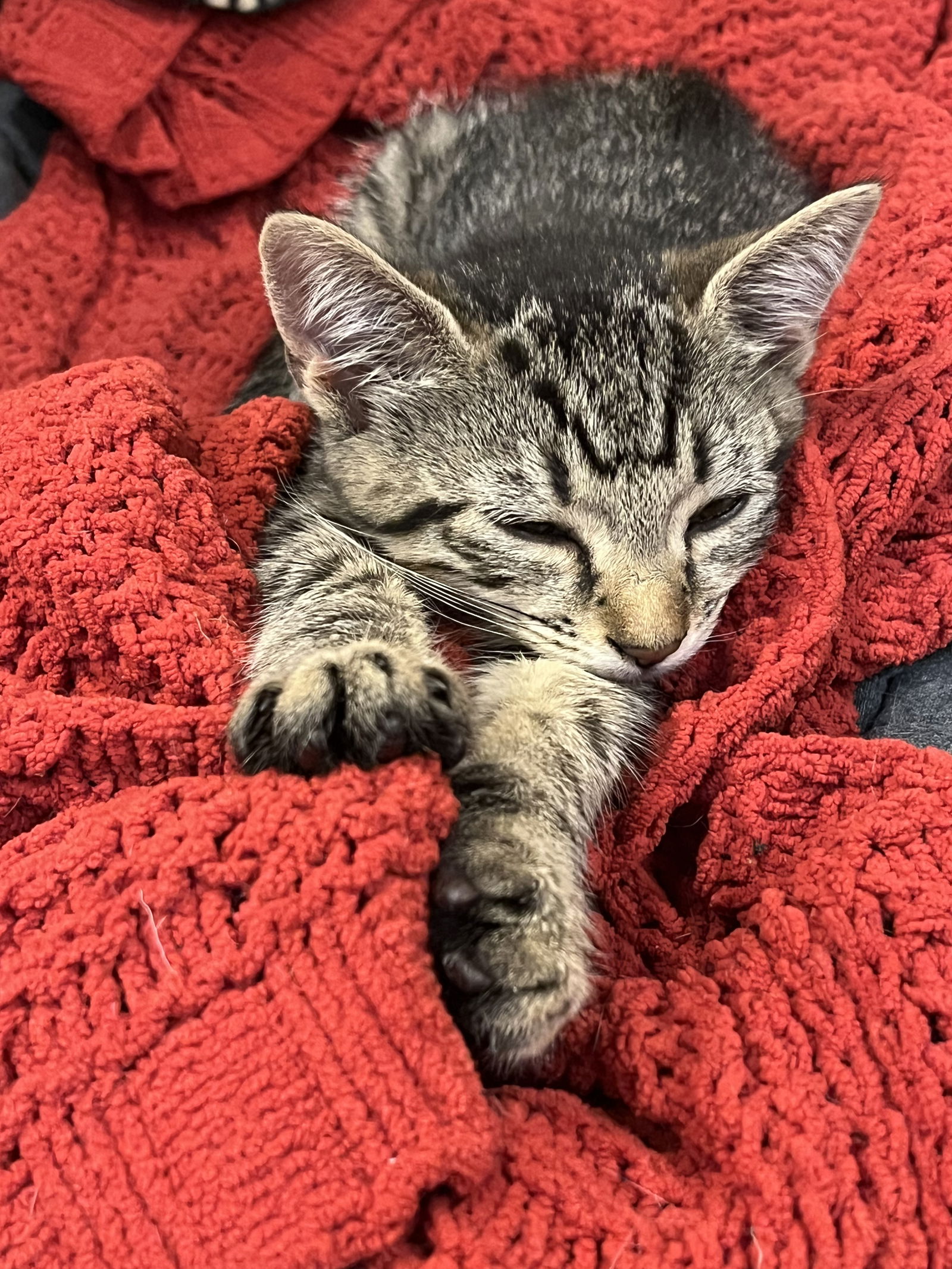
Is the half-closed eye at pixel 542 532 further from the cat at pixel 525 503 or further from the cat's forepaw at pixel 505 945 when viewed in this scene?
the cat's forepaw at pixel 505 945

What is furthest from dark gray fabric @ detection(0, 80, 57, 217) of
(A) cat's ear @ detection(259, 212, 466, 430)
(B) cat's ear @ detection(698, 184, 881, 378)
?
(B) cat's ear @ detection(698, 184, 881, 378)

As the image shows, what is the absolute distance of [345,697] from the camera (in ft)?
2.61

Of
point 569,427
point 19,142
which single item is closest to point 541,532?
point 569,427

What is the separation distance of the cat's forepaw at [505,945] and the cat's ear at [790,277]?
0.68 m

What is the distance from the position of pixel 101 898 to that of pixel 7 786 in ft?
0.68

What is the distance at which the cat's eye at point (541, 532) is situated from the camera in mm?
1036

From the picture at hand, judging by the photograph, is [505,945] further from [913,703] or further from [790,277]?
[790,277]

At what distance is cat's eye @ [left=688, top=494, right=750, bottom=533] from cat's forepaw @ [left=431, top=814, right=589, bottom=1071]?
47 cm

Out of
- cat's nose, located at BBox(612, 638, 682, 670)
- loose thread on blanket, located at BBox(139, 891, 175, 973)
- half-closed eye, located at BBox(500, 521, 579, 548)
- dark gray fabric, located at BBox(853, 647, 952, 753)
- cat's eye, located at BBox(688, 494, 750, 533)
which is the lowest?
loose thread on blanket, located at BBox(139, 891, 175, 973)

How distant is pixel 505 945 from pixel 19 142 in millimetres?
1686

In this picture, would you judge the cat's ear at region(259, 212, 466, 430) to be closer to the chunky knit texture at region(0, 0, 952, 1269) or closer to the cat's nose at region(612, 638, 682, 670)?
the chunky knit texture at region(0, 0, 952, 1269)

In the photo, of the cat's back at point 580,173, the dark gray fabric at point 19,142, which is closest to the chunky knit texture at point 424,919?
the cat's back at point 580,173

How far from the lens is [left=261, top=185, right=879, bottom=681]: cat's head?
1.01 m

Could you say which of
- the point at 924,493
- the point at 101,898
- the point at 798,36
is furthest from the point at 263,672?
the point at 798,36
